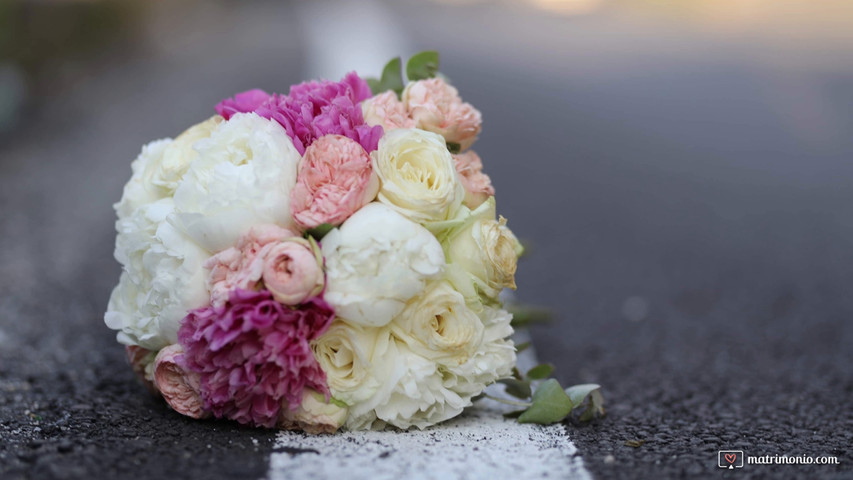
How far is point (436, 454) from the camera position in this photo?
8.34 feet

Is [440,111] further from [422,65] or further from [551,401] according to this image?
[551,401]

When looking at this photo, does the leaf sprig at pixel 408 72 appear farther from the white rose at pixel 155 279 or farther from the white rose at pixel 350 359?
the white rose at pixel 350 359

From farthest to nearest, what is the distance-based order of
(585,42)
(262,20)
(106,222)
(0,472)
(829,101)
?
(262,20) → (585,42) → (829,101) → (106,222) → (0,472)

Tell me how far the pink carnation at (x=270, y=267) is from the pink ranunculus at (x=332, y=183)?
95mm

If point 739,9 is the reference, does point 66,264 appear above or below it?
below

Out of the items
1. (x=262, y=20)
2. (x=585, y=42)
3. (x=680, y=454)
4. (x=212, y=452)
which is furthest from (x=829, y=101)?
(x=262, y=20)

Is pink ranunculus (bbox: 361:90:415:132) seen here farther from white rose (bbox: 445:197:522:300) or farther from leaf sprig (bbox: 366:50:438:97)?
white rose (bbox: 445:197:522:300)

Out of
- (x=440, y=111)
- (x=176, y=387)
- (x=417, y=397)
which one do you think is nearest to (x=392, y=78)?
(x=440, y=111)

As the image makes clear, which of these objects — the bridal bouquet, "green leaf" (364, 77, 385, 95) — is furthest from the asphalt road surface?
"green leaf" (364, 77, 385, 95)

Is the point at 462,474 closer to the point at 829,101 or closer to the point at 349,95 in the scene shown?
the point at 349,95

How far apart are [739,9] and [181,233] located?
19.6 metres

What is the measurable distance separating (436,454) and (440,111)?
3.95ft

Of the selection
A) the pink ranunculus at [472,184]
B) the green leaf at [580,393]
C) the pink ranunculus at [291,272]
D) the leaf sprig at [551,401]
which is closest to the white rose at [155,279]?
the pink ranunculus at [291,272]

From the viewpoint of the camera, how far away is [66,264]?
219 inches
